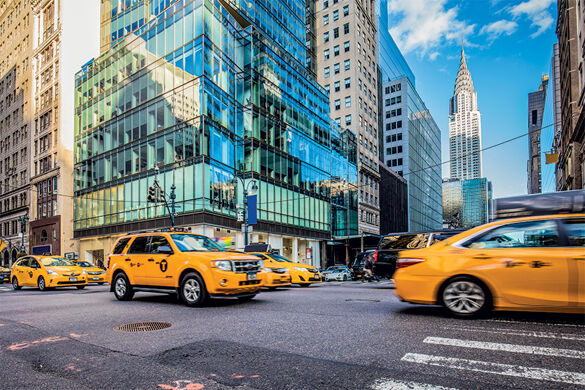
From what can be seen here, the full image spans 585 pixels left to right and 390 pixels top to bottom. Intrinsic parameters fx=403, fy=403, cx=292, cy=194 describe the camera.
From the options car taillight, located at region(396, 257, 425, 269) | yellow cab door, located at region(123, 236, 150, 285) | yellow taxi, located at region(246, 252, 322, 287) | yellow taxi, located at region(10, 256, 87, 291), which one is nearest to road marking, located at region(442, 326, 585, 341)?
car taillight, located at region(396, 257, 425, 269)

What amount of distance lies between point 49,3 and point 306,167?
44.9 meters

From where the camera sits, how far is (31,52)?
201 ft

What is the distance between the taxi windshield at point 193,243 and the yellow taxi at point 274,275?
3711mm

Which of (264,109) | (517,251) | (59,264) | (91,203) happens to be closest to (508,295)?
(517,251)

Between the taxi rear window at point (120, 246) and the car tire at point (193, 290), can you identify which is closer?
the car tire at point (193, 290)

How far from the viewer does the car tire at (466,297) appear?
629 cm

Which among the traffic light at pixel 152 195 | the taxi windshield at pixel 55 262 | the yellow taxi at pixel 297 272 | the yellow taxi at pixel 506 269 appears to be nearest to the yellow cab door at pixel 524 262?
the yellow taxi at pixel 506 269

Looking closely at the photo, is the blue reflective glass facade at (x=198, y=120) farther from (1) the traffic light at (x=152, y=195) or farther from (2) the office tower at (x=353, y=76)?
(2) the office tower at (x=353, y=76)

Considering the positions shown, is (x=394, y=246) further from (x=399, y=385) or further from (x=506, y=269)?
(x=399, y=385)

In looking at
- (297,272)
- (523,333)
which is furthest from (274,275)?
(523,333)

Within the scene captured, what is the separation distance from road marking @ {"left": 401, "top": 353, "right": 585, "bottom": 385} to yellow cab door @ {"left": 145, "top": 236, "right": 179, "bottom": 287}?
6.42 meters

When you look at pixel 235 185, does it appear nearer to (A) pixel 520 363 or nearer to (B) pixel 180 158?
(B) pixel 180 158

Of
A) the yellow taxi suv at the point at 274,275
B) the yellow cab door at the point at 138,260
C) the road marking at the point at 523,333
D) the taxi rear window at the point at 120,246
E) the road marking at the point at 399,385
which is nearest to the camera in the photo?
the road marking at the point at 399,385

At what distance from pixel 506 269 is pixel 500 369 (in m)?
2.69
